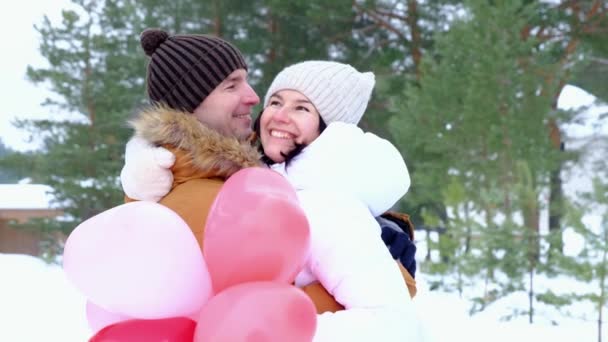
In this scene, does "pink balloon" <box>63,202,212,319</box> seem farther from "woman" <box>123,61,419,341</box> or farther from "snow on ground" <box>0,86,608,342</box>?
"snow on ground" <box>0,86,608,342</box>

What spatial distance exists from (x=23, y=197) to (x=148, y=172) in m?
16.0

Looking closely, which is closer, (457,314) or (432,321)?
(432,321)

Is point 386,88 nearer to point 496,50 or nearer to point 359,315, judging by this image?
point 496,50

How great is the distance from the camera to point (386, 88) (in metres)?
10.3

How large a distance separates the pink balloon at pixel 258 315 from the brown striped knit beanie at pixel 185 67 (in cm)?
87

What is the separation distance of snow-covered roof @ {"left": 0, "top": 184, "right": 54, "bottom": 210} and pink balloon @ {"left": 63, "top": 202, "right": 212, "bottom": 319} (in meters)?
13.2

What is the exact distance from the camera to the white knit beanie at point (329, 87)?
1.95m

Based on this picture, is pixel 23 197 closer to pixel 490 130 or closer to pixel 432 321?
pixel 490 130

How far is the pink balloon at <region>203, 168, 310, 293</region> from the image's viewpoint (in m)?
1.18

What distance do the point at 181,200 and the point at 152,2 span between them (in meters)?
10.2

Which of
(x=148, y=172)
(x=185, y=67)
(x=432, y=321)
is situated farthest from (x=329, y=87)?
(x=432, y=321)

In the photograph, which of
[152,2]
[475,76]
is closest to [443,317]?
[475,76]

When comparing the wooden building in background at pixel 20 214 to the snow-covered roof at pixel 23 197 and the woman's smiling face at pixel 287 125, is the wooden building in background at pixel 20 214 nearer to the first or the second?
the snow-covered roof at pixel 23 197

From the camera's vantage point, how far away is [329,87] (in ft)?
6.46
